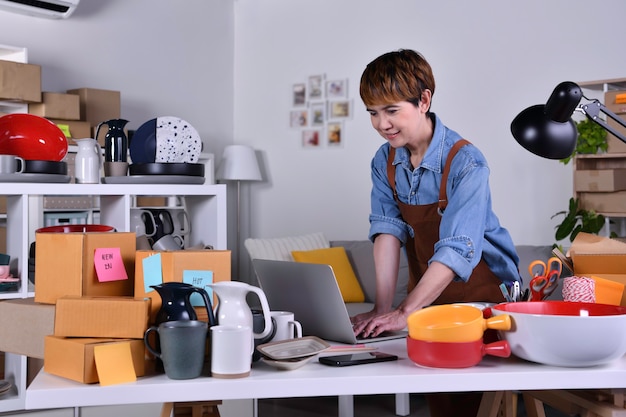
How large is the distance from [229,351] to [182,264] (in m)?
0.30

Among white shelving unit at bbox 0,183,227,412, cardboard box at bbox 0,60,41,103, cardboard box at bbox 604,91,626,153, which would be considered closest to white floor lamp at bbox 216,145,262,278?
cardboard box at bbox 0,60,41,103

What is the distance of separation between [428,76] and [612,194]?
9.01 ft

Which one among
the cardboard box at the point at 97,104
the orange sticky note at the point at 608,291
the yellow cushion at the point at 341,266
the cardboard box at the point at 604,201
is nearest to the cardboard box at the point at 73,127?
the cardboard box at the point at 97,104

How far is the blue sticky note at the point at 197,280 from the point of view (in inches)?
65.4

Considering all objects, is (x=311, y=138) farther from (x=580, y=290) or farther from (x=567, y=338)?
(x=567, y=338)

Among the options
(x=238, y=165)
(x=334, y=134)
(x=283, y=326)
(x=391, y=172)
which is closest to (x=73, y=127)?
(x=238, y=165)

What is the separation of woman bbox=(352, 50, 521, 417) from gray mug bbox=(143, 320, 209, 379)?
0.55 m

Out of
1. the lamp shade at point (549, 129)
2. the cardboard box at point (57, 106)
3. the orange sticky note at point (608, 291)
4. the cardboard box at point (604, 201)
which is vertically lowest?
the orange sticky note at point (608, 291)

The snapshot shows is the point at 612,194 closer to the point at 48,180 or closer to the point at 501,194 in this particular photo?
the point at 501,194

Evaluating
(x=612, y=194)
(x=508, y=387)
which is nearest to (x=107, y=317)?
(x=508, y=387)

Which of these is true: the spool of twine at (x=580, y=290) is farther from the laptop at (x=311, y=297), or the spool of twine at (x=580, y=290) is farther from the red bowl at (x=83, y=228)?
the red bowl at (x=83, y=228)

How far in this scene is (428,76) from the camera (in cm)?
207

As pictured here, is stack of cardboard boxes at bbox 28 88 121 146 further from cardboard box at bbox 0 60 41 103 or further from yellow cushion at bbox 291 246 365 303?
yellow cushion at bbox 291 246 365 303

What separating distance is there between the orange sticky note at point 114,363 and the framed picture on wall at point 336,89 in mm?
4823
